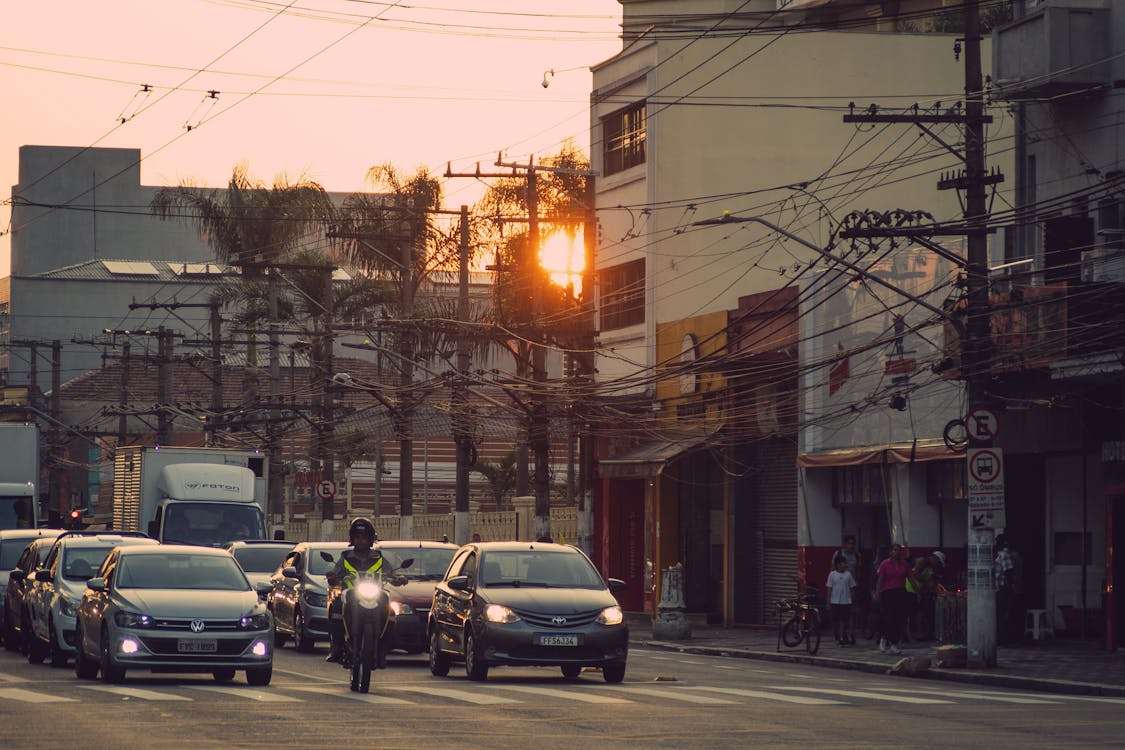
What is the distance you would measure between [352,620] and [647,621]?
83.8ft

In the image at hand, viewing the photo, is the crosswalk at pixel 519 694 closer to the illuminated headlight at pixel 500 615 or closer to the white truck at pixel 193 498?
the illuminated headlight at pixel 500 615

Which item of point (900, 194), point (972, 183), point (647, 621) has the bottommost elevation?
point (647, 621)

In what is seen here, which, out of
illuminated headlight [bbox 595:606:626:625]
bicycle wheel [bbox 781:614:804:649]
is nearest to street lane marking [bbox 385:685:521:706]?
illuminated headlight [bbox 595:606:626:625]

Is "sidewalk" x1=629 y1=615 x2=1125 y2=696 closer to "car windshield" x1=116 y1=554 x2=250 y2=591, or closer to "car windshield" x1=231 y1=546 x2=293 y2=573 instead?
"car windshield" x1=231 y1=546 x2=293 y2=573

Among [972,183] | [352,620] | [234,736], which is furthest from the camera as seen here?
[972,183]

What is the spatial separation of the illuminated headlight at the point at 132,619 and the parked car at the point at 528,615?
145 inches

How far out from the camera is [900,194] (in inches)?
1975

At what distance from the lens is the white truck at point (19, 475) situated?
3997 cm

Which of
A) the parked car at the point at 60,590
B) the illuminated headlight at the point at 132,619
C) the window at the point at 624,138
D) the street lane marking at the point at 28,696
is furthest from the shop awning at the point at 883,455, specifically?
the street lane marking at the point at 28,696

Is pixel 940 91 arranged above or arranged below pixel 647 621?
→ above

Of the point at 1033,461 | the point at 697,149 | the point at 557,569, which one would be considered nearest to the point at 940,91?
the point at 697,149

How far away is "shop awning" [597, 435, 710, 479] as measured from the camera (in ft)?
139

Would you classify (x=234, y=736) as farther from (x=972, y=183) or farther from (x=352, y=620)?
(x=972, y=183)

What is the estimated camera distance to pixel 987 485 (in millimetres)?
27703
